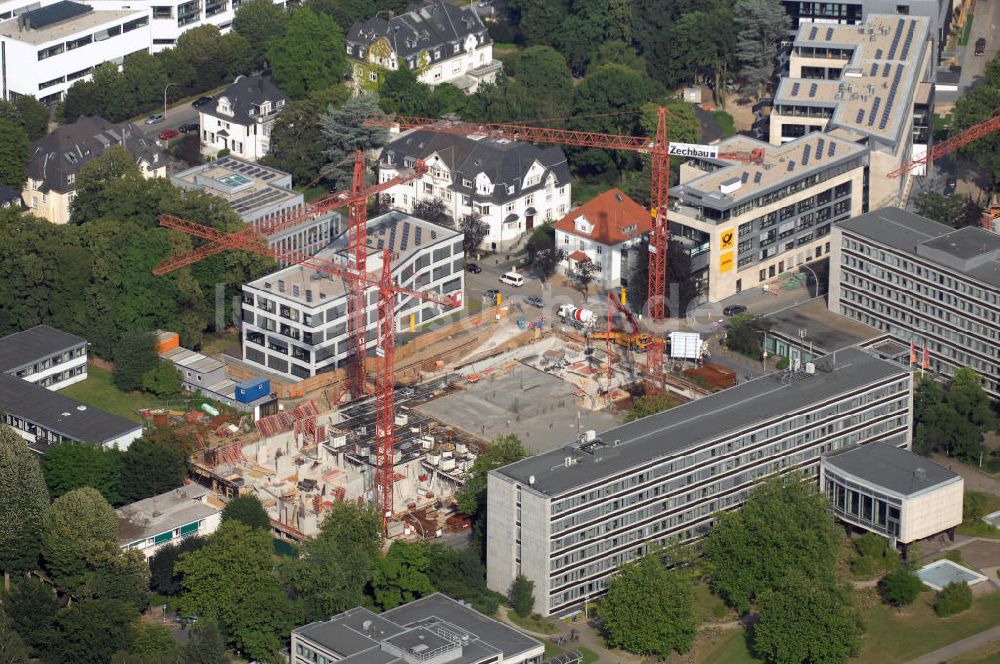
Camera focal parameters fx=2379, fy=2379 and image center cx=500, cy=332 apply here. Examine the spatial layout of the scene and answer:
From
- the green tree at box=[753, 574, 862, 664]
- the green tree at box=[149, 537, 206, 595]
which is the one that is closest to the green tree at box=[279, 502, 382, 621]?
the green tree at box=[149, 537, 206, 595]

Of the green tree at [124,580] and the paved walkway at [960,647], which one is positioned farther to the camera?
the green tree at [124,580]

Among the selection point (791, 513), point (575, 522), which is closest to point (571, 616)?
point (575, 522)

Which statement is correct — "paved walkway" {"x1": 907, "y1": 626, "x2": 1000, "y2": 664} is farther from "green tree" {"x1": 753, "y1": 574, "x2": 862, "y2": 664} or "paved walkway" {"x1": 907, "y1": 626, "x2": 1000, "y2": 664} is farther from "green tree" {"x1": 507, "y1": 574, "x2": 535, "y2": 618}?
"green tree" {"x1": 507, "y1": 574, "x2": 535, "y2": 618}

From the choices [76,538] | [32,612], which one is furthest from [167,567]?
[32,612]

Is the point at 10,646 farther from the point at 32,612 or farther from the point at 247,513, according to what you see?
the point at 247,513

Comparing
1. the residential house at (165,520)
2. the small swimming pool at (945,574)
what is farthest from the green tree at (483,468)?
the small swimming pool at (945,574)

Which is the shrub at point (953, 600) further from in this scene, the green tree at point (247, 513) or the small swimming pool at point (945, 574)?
the green tree at point (247, 513)
